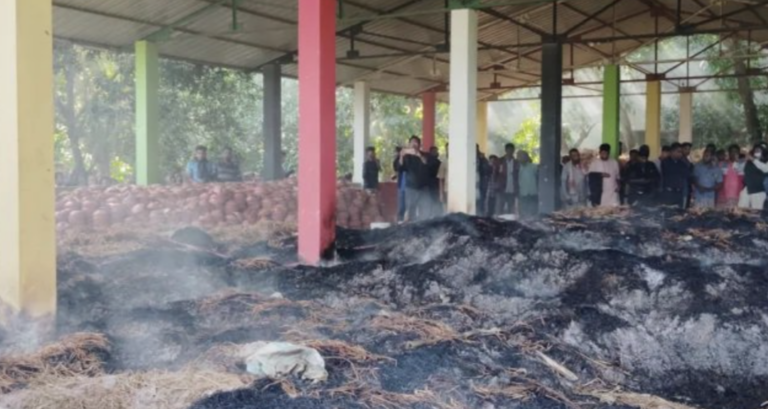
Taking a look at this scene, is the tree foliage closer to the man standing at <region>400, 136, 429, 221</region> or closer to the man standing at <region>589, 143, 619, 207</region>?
the man standing at <region>400, 136, 429, 221</region>

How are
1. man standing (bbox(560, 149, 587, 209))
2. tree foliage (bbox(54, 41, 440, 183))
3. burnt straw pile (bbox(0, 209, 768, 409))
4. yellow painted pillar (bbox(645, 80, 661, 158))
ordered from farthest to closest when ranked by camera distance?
1. tree foliage (bbox(54, 41, 440, 183))
2. yellow painted pillar (bbox(645, 80, 661, 158))
3. man standing (bbox(560, 149, 587, 209))
4. burnt straw pile (bbox(0, 209, 768, 409))

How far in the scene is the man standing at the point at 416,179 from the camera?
13672 millimetres

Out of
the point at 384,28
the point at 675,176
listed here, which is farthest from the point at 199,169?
the point at 675,176

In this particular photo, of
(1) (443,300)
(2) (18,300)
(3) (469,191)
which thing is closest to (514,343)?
(1) (443,300)

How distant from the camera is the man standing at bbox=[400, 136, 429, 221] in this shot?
1367 centimetres

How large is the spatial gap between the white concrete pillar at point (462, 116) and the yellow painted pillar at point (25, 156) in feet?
23.0

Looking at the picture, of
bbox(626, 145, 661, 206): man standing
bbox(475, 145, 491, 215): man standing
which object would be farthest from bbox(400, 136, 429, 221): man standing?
bbox(626, 145, 661, 206): man standing

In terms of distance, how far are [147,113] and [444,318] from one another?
9.67m

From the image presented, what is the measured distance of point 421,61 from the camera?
66.0 feet

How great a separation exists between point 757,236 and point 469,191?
409cm

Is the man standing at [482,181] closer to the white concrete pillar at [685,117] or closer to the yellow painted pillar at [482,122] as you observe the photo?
the yellow painted pillar at [482,122]

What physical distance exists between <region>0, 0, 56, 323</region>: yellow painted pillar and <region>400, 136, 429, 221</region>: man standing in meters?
8.11

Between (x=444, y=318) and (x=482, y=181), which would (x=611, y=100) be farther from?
(x=444, y=318)

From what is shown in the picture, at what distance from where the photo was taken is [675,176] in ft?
44.3
